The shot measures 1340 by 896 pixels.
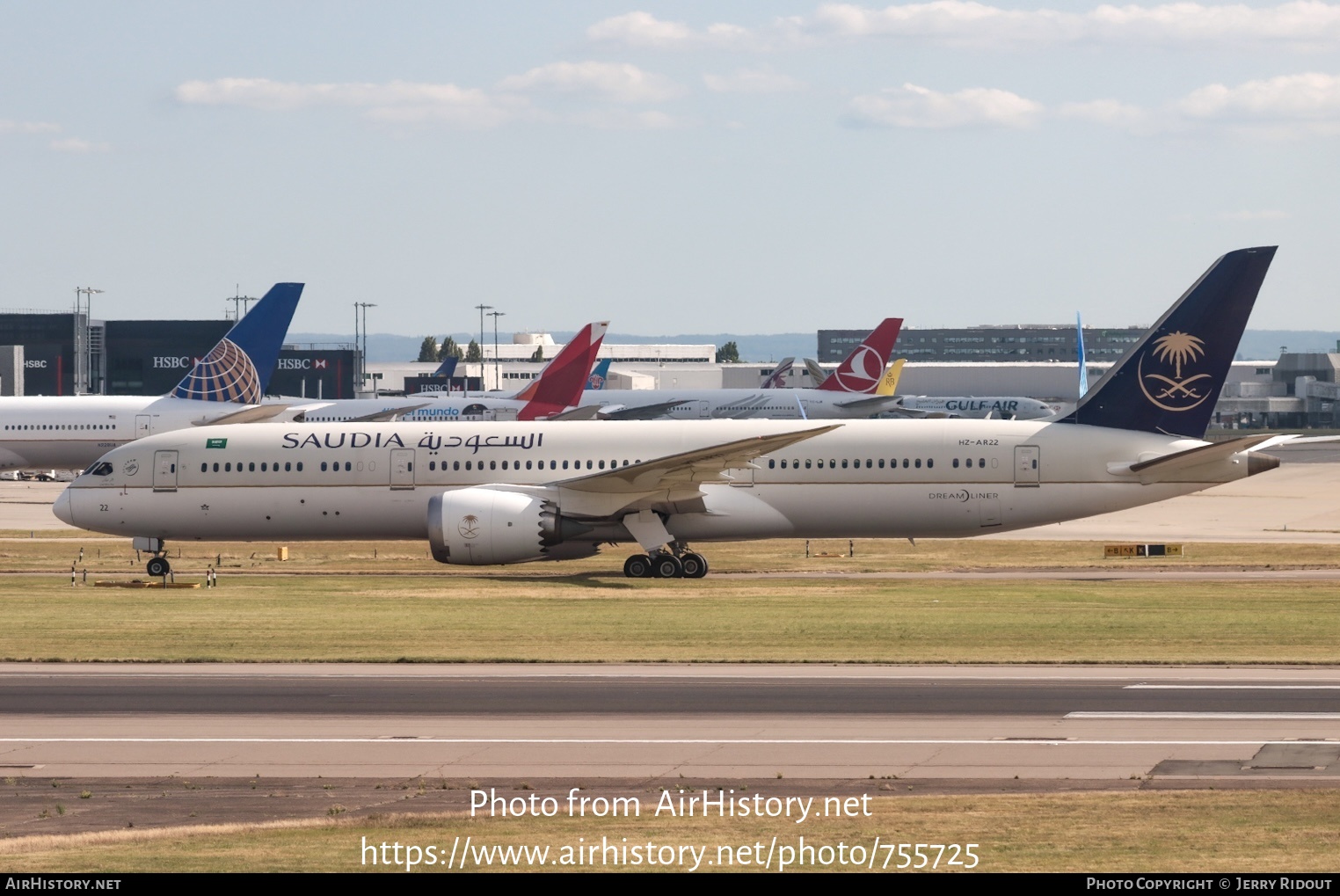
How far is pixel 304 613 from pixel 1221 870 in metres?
22.4

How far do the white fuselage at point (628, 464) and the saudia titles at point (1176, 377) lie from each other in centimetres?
108

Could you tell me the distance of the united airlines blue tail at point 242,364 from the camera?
6900cm

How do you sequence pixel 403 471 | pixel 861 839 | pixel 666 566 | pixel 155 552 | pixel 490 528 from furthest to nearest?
pixel 155 552 < pixel 403 471 < pixel 666 566 < pixel 490 528 < pixel 861 839

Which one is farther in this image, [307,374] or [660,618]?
[307,374]

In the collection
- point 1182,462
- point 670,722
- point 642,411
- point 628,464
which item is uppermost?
point 642,411

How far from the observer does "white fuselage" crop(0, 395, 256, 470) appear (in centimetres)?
7006

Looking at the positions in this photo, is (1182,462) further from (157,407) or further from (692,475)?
(157,407)

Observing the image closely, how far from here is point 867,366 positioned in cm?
10012

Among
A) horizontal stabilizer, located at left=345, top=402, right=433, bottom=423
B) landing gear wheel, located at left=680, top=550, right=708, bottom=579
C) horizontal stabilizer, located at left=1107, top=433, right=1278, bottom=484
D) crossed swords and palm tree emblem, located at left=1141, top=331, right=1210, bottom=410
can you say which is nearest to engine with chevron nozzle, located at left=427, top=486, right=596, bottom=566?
landing gear wheel, located at left=680, top=550, right=708, bottom=579

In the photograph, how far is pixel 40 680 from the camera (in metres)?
23.7

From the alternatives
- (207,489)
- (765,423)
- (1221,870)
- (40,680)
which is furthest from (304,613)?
(1221,870)

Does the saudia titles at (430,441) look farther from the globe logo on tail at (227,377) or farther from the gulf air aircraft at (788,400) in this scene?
the gulf air aircraft at (788,400)

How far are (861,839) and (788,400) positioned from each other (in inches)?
3264

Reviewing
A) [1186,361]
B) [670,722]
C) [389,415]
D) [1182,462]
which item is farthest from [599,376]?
[670,722]
